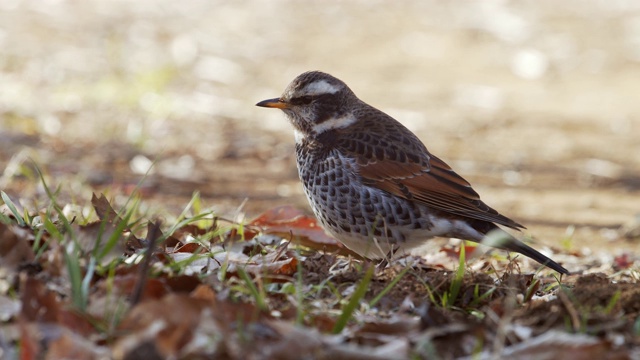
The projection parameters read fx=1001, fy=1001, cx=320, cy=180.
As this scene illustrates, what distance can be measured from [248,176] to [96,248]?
582 cm

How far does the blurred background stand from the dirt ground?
0.12ft

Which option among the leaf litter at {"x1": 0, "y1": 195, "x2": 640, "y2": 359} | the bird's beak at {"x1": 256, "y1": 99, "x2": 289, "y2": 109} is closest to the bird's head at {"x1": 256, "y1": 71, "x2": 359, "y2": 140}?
the bird's beak at {"x1": 256, "y1": 99, "x2": 289, "y2": 109}

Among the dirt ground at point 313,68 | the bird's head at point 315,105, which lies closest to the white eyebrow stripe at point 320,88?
the bird's head at point 315,105

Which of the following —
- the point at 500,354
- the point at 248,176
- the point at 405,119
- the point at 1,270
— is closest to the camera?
the point at 500,354

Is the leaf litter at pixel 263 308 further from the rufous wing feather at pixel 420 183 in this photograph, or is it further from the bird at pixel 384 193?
the rufous wing feather at pixel 420 183

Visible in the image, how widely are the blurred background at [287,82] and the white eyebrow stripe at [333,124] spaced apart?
1.10 meters

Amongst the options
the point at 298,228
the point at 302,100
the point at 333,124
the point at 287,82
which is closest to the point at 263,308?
the point at 298,228

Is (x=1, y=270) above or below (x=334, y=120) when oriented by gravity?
below

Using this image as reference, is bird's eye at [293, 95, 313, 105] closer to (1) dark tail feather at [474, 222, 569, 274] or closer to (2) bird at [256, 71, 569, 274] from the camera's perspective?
(2) bird at [256, 71, 569, 274]

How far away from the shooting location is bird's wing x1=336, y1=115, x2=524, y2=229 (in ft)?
20.0

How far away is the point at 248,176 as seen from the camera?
1000 cm

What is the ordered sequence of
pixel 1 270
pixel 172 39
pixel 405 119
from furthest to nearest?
pixel 172 39
pixel 405 119
pixel 1 270

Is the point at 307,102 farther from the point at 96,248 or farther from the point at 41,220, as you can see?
the point at 96,248

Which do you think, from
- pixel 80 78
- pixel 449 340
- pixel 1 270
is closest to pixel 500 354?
pixel 449 340
